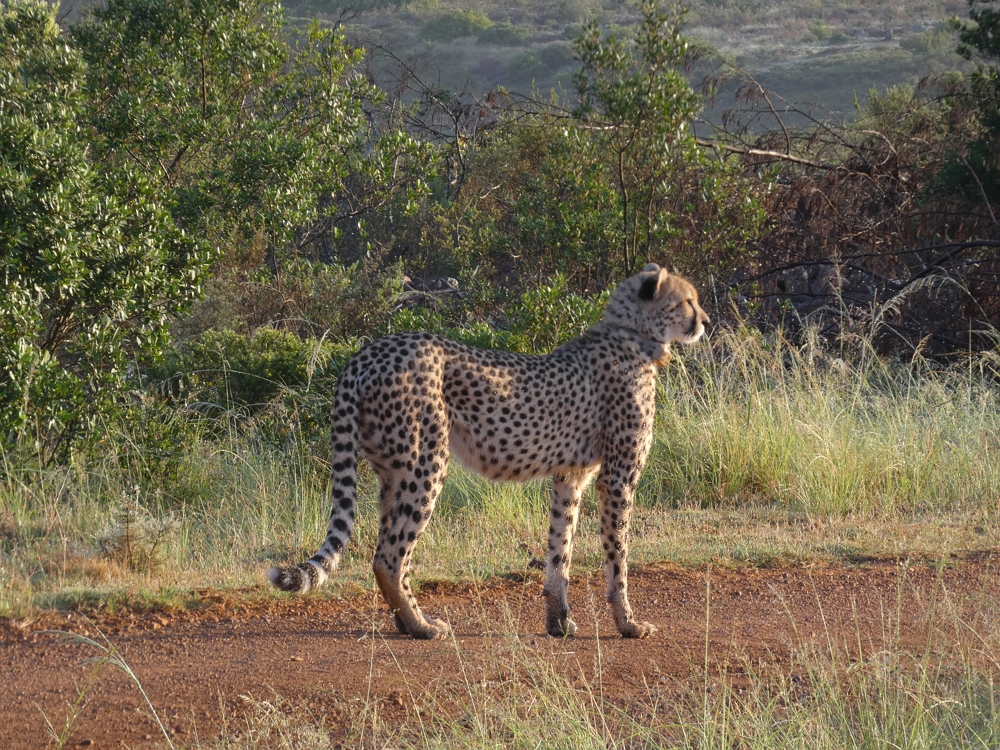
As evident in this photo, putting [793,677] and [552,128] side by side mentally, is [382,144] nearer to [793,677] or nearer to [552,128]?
[552,128]

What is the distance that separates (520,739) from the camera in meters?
3.33

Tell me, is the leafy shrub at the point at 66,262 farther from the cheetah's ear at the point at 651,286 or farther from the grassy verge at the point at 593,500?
the cheetah's ear at the point at 651,286

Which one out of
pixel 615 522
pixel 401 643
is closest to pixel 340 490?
pixel 401 643

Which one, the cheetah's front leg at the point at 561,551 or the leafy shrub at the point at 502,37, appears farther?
the leafy shrub at the point at 502,37

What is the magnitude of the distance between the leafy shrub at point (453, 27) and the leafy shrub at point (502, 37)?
0.25 m

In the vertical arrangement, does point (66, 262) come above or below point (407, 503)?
above

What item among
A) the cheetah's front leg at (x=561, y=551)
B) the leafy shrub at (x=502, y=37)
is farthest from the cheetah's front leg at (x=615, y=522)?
the leafy shrub at (x=502, y=37)

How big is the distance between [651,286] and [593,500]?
2.20m

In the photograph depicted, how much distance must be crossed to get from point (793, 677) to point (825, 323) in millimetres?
7515

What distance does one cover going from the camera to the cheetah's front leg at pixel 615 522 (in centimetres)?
485

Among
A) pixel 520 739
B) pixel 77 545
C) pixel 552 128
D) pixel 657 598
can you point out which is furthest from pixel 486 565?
pixel 552 128

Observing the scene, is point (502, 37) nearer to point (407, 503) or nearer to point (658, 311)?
point (658, 311)

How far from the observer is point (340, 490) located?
4383mm

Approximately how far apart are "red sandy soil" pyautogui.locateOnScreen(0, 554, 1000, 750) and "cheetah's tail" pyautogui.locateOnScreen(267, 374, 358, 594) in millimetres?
282
